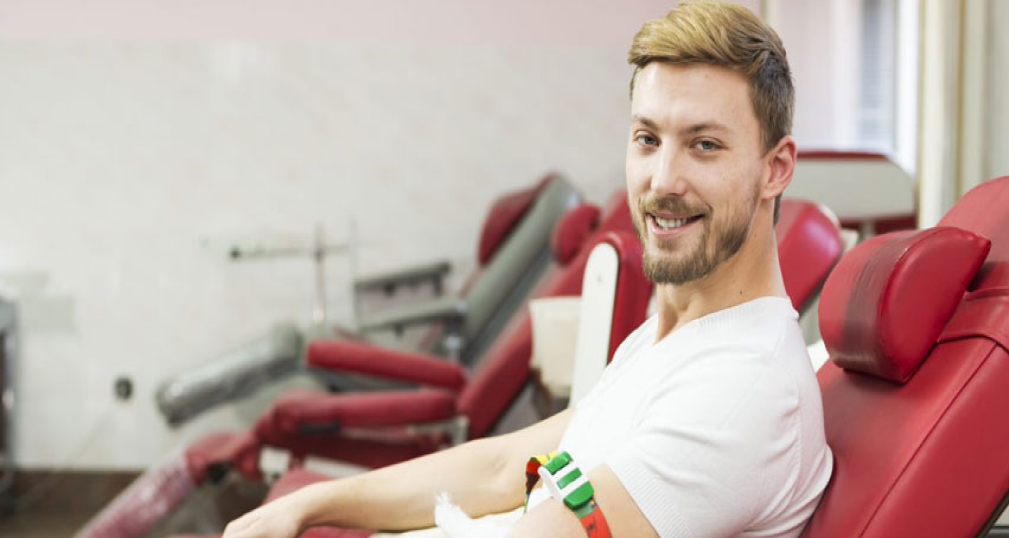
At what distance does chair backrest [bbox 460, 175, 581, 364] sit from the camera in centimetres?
326

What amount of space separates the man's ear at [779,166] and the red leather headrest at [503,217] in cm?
234

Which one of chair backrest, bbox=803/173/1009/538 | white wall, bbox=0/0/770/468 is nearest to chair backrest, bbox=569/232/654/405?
chair backrest, bbox=803/173/1009/538

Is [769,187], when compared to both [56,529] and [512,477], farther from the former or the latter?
[56,529]

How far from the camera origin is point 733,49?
3.14 feet

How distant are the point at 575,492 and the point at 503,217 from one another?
2.54m

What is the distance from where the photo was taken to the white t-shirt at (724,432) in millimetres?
897

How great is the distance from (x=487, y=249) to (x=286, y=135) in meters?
0.90

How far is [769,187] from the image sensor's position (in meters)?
1.02

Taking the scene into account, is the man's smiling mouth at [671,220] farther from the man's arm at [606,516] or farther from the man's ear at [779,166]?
A: the man's arm at [606,516]

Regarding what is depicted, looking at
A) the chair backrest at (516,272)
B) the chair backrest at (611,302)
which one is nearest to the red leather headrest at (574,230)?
the chair backrest at (516,272)

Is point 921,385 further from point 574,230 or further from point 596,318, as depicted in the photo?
Answer: point 574,230

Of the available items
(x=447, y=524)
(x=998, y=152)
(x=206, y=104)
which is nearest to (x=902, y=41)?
(x=998, y=152)

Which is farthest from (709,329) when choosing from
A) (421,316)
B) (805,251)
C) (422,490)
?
(421,316)

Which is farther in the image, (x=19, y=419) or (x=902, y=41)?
(x=19, y=419)
